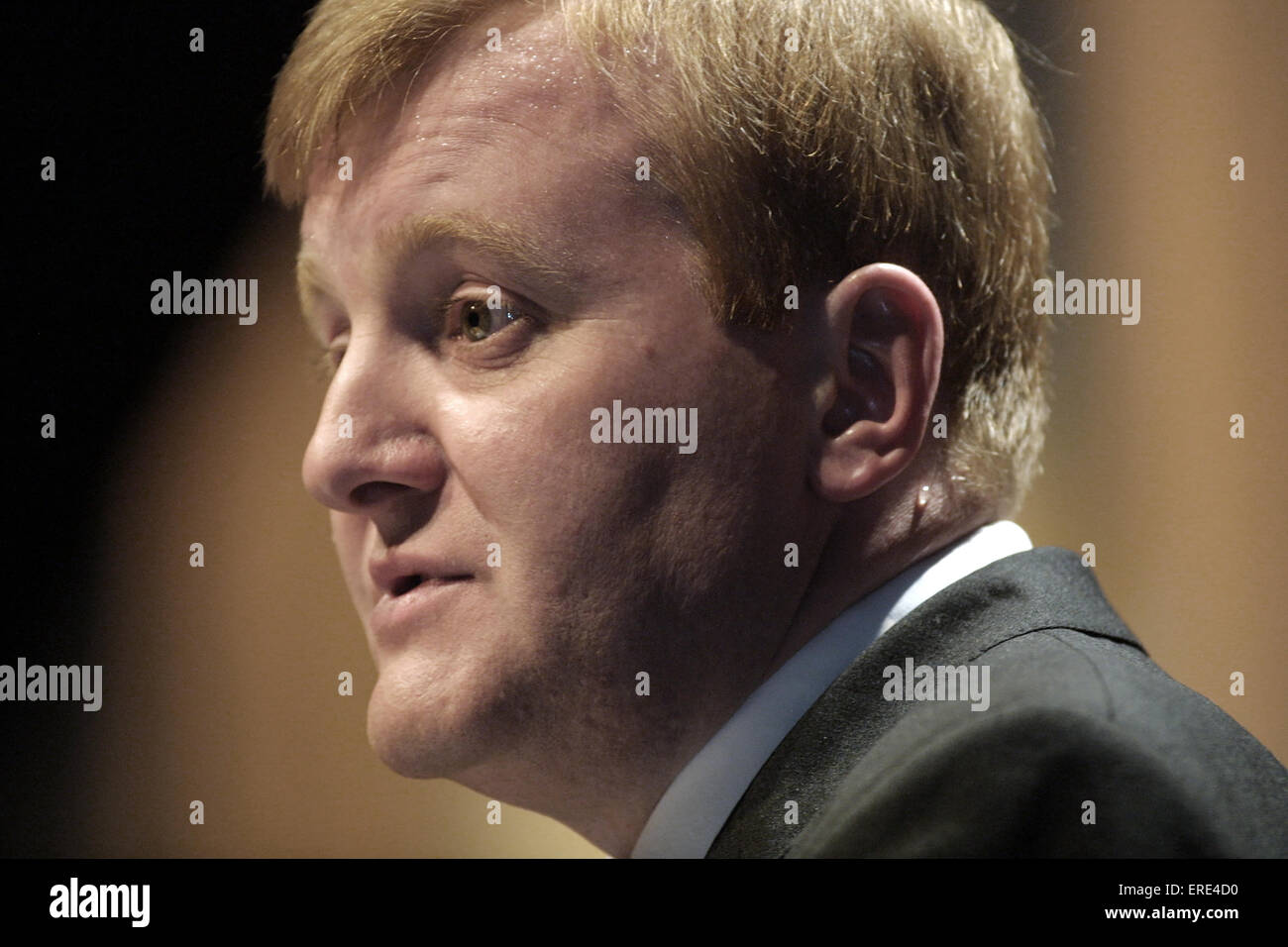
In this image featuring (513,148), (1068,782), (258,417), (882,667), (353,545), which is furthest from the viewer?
(258,417)

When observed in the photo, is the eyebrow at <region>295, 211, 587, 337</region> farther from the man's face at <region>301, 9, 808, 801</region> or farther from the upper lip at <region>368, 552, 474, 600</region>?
the upper lip at <region>368, 552, 474, 600</region>

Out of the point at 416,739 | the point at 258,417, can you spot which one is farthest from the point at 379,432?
the point at 258,417

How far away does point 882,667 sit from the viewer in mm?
1303

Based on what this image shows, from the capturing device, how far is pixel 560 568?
136 centimetres

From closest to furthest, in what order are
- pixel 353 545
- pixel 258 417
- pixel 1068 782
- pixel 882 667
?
pixel 1068 782 < pixel 882 667 < pixel 353 545 < pixel 258 417

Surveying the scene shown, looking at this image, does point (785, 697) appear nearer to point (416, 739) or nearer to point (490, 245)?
point (416, 739)

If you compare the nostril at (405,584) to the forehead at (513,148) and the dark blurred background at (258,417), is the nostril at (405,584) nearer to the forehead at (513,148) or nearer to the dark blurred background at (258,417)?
the forehead at (513,148)

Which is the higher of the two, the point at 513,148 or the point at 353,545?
the point at 513,148

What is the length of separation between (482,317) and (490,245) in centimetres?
8

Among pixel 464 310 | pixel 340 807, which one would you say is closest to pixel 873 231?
pixel 464 310

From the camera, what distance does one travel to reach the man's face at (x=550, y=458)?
1366 mm

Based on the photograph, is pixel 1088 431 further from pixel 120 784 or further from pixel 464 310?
pixel 120 784

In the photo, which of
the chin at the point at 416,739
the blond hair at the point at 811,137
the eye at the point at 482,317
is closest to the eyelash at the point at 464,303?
the eye at the point at 482,317
